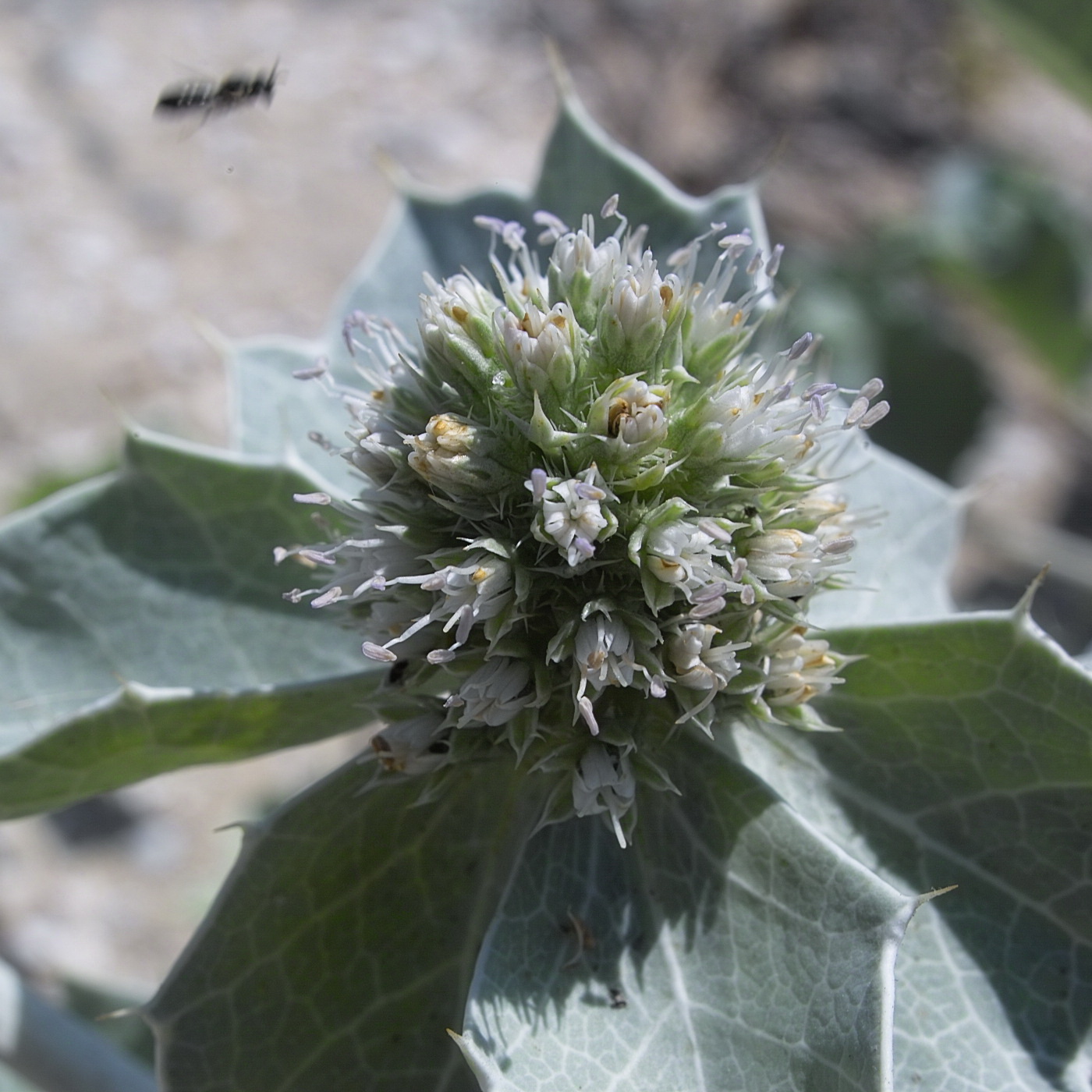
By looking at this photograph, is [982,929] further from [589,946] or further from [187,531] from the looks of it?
[187,531]

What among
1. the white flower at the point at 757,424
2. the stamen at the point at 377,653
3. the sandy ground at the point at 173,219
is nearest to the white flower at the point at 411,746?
the stamen at the point at 377,653

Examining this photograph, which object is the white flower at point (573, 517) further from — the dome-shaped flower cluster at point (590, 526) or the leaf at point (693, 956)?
the leaf at point (693, 956)

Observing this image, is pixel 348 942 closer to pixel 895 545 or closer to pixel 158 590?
pixel 158 590

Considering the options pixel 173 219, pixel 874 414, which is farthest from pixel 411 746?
pixel 173 219

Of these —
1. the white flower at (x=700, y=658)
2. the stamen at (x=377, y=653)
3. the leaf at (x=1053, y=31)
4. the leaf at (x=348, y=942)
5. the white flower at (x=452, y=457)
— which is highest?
the leaf at (x=1053, y=31)

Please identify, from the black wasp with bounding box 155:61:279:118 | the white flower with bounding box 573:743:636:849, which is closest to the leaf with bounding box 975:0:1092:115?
the black wasp with bounding box 155:61:279:118

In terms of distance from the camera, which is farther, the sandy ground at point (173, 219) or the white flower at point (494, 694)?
the sandy ground at point (173, 219)

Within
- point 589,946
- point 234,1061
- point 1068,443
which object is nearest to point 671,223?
point 589,946
